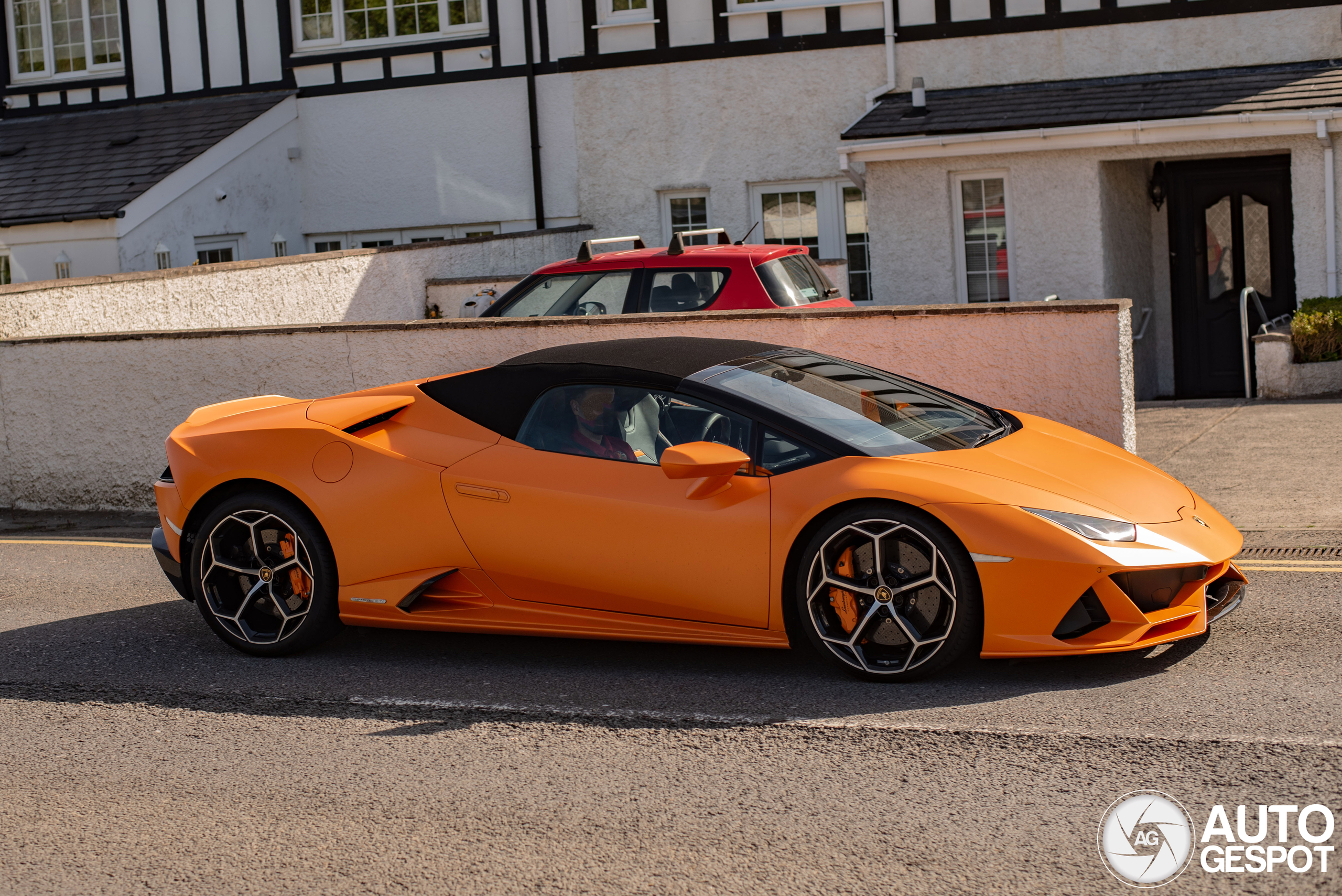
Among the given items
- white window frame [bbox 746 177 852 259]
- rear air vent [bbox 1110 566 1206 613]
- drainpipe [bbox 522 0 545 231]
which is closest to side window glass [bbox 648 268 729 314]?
rear air vent [bbox 1110 566 1206 613]

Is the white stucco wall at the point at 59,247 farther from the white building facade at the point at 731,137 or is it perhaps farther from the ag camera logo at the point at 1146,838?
the ag camera logo at the point at 1146,838

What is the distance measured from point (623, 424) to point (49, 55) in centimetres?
2093

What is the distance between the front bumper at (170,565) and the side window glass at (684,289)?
5.15 meters

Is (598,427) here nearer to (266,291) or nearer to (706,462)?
(706,462)

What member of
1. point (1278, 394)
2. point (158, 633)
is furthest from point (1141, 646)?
point (1278, 394)

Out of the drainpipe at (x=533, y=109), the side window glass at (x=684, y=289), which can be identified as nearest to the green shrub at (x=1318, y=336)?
the side window glass at (x=684, y=289)

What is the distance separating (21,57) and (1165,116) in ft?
59.6

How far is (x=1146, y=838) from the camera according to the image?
393 centimetres

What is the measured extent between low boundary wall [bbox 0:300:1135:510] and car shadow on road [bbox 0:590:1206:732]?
11.8 ft

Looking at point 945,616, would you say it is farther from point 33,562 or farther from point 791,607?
point 33,562

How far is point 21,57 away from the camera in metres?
23.2

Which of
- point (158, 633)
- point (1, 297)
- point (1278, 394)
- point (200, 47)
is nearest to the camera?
point (158, 633)

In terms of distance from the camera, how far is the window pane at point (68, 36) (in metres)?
23.0

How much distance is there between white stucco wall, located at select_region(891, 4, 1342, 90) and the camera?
55.9 ft
